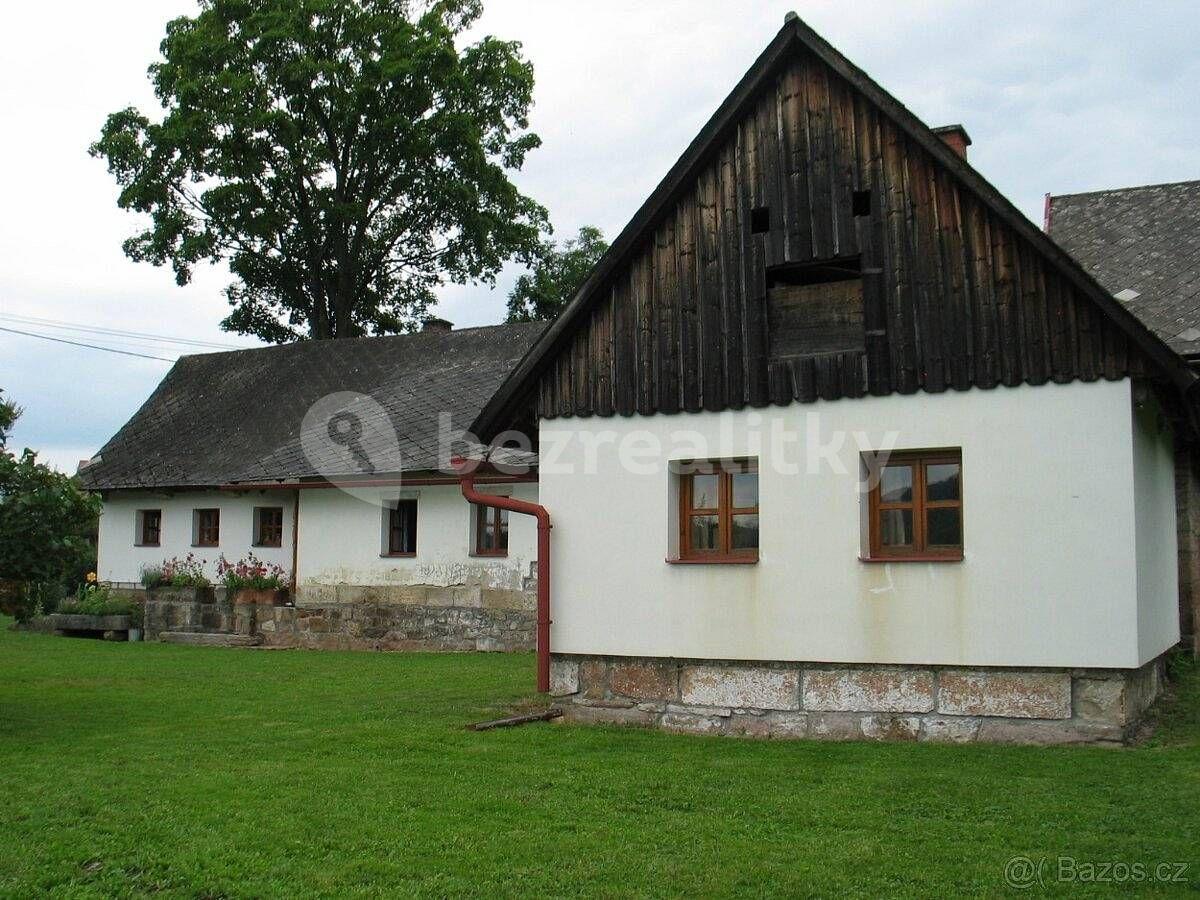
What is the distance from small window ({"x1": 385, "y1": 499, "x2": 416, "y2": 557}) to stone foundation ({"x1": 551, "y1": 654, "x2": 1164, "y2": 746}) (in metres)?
10.2

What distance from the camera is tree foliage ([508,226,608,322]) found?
3700 cm

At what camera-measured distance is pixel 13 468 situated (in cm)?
1155

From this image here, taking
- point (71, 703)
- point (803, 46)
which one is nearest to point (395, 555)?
point (71, 703)

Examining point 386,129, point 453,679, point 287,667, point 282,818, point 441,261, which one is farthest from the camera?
point 441,261

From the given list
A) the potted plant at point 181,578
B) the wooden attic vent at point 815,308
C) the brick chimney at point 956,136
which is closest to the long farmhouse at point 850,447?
the wooden attic vent at point 815,308

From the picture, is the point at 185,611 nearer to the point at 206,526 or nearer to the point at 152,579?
the point at 152,579

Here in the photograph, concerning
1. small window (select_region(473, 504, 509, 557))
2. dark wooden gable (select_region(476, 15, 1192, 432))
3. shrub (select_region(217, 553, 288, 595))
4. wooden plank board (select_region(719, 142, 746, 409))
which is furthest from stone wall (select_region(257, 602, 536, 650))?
wooden plank board (select_region(719, 142, 746, 409))

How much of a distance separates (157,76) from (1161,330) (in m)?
29.0

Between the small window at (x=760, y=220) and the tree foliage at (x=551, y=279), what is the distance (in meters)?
24.8

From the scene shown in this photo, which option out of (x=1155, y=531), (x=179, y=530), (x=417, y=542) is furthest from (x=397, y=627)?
(x=1155, y=531)

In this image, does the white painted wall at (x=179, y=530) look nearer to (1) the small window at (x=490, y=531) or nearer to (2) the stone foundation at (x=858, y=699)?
(1) the small window at (x=490, y=531)

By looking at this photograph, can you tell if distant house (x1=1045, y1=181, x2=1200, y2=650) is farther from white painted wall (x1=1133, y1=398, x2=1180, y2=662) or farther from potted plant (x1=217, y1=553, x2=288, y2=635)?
potted plant (x1=217, y1=553, x2=288, y2=635)

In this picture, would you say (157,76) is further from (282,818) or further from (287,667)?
(282,818)

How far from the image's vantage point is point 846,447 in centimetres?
1143
